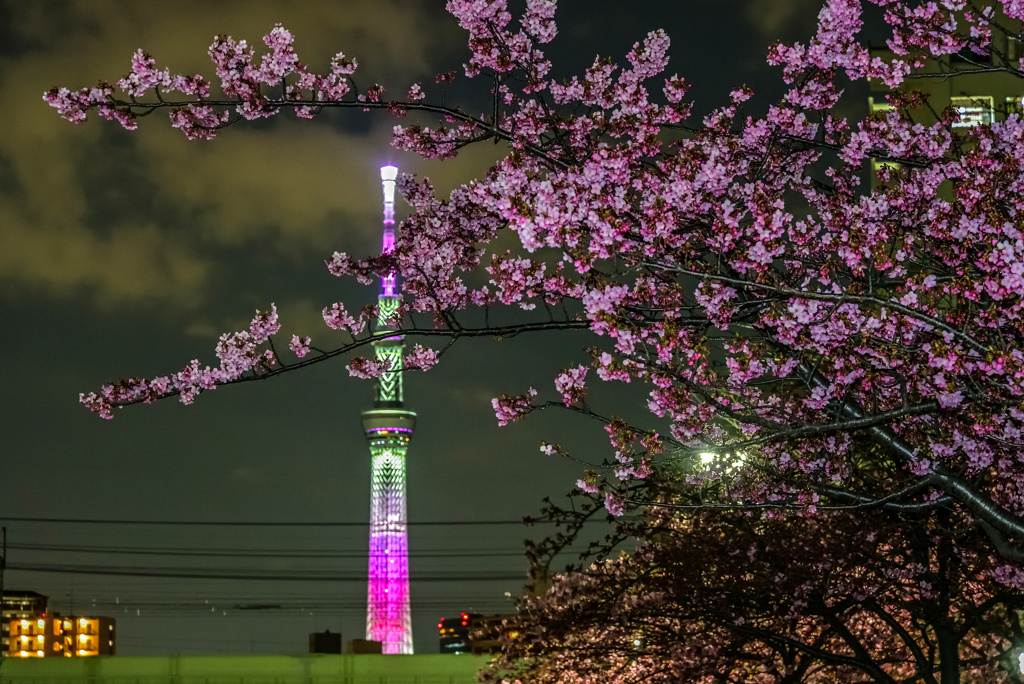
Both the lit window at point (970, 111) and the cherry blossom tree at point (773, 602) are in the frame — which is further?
the cherry blossom tree at point (773, 602)

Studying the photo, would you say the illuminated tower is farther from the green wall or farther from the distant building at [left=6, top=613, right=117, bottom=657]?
the distant building at [left=6, top=613, right=117, bottom=657]

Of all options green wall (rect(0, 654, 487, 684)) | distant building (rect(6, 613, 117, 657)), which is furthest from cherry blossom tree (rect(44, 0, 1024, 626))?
distant building (rect(6, 613, 117, 657))

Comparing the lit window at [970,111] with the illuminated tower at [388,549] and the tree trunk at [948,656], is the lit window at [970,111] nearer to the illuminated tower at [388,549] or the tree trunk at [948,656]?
the tree trunk at [948,656]

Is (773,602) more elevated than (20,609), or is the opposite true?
(20,609)

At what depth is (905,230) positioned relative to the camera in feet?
28.9

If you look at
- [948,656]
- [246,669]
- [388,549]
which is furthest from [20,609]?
[948,656]

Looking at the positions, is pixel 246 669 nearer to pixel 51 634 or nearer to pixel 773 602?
pixel 773 602

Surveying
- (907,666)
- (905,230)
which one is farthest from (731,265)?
(907,666)

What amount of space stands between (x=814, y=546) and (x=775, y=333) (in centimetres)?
771

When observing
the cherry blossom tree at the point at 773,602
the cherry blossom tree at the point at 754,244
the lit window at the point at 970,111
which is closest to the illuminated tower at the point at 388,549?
the cherry blossom tree at the point at 773,602

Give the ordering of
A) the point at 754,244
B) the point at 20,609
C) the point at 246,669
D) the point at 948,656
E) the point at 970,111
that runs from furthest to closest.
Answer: the point at 20,609, the point at 246,669, the point at 948,656, the point at 970,111, the point at 754,244

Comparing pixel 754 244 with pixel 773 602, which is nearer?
pixel 754 244

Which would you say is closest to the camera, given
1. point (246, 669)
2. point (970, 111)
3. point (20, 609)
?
point (970, 111)

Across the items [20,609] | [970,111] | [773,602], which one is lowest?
[773,602]
